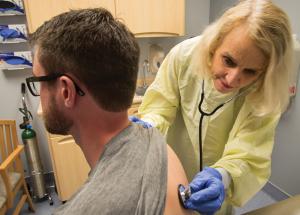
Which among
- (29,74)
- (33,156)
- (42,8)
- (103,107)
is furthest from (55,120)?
(29,74)

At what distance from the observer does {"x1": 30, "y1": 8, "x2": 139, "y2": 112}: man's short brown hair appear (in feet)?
2.11

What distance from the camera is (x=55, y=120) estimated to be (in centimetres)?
73

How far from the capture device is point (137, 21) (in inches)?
84.0

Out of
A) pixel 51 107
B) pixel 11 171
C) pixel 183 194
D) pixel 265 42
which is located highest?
pixel 265 42

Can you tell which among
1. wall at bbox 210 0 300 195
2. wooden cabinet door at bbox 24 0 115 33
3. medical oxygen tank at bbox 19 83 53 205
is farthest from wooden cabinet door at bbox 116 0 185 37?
medical oxygen tank at bbox 19 83 53 205

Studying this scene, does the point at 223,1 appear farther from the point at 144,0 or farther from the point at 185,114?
the point at 185,114

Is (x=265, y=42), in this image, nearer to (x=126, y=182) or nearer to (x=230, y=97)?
(x=230, y=97)

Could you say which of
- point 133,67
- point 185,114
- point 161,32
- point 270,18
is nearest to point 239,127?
point 185,114

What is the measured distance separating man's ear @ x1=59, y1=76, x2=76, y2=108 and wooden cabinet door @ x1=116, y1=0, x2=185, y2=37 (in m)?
1.53

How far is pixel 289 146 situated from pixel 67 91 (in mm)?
1921

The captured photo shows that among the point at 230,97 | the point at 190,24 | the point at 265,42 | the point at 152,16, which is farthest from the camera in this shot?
the point at 190,24

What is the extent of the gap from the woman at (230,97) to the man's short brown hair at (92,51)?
0.38 meters

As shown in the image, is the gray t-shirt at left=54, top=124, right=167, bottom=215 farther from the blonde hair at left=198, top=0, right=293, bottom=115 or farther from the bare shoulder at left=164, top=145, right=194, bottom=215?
the blonde hair at left=198, top=0, right=293, bottom=115

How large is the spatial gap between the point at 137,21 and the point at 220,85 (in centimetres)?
136
